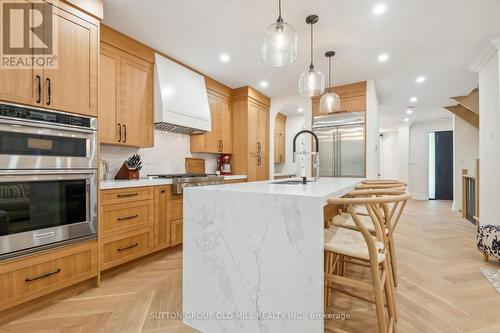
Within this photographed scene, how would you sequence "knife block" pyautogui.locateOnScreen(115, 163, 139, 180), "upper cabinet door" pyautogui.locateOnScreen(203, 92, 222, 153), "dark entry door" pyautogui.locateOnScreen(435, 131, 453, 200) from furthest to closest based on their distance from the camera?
"dark entry door" pyautogui.locateOnScreen(435, 131, 453, 200) < "upper cabinet door" pyautogui.locateOnScreen(203, 92, 222, 153) < "knife block" pyautogui.locateOnScreen(115, 163, 139, 180)

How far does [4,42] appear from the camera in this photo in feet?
5.35

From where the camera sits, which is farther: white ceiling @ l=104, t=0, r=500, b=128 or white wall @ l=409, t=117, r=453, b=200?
white wall @ l=409, t=117, r=453, b=200

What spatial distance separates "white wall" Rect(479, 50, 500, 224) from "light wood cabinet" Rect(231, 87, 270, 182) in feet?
11.1

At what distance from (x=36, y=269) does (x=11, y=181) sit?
66cm

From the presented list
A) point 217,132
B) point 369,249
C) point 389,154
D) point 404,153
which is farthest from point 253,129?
point 389,154

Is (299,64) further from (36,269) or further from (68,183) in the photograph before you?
(36,269)

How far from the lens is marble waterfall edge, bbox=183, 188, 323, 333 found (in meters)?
1.11

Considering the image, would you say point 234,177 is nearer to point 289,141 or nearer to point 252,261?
point 252,261

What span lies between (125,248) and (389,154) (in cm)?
914

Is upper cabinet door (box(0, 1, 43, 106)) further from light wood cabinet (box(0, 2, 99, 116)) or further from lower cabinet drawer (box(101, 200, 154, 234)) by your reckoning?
lower cabinet drawer (box(101, 200, 154, 234))

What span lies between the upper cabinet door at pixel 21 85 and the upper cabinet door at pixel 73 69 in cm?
5

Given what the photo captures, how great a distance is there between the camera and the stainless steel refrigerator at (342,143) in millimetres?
4246

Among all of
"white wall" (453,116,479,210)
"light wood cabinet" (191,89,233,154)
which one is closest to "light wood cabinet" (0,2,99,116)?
"light wood cabinet" (191,89,233,154)

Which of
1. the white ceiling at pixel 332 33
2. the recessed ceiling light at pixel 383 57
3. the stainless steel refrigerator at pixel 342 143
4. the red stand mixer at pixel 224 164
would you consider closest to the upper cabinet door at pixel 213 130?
the red stand mixer at pixel 224 164
